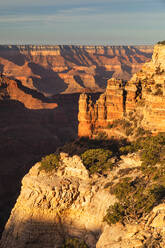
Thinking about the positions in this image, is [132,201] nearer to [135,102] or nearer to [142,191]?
[142,191]

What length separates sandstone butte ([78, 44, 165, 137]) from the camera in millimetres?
65438

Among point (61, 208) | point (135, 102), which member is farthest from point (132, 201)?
point (135, 102)

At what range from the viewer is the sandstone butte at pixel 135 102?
65438 millimetres

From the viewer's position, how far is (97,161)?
45.1 meters

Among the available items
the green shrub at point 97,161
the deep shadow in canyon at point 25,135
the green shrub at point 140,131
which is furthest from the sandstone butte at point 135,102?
the deep shadow in canyon at point 25,135

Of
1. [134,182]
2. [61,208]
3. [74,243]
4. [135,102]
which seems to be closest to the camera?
[74,243]

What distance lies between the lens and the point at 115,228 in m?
29.5

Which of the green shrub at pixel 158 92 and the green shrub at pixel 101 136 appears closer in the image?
the green shrub at pixel 158 92

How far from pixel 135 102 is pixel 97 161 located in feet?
97.8

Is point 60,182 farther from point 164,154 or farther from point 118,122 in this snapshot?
point 118,122

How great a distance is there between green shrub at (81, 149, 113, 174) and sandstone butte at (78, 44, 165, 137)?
67.7ft

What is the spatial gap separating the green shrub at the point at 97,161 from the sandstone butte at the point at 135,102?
2065 cm

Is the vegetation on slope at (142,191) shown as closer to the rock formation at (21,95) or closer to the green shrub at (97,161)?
the green shrub at (97,161)

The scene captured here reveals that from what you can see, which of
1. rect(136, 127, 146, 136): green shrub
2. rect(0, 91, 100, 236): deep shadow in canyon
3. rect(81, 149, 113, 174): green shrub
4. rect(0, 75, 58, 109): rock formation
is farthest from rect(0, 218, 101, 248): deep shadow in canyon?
rect(0, 75, 58, 109): rock formation
